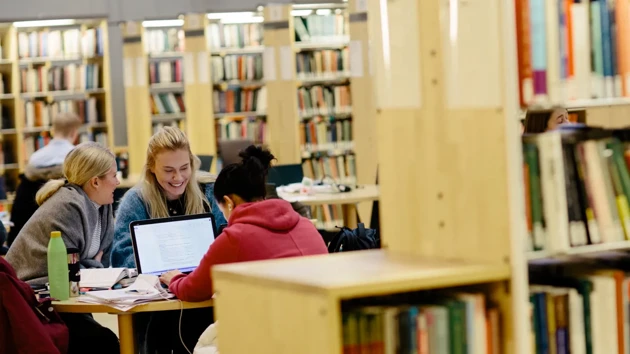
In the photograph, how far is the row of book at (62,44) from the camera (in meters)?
11.2

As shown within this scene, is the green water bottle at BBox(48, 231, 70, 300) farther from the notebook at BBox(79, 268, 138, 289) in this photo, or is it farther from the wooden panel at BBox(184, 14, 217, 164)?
the wooden panel at BBox(184, 14, 217, 164)

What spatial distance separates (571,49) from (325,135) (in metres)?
7.87

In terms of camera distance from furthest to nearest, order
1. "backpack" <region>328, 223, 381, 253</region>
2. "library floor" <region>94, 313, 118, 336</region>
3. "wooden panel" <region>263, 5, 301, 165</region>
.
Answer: "wooden panel" <region>263, 5, 301, 165</region>, "library floor" <region>94, 313, 118, 336</region>, "backpack" <region>328, 223, 381, 253</region>

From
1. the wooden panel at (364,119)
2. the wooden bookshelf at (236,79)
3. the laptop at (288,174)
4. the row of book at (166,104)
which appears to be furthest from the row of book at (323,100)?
the row of book at (166,104)

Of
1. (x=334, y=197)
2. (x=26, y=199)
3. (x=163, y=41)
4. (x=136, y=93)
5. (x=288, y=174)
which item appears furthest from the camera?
(x=163, y=41)

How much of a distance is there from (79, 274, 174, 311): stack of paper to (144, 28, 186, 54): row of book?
7.66m

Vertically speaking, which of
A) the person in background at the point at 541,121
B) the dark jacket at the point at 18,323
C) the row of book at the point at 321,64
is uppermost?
the row of book at the point at 321,64

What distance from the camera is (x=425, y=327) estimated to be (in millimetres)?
2277

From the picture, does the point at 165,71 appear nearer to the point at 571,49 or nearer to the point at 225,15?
the point at 225,15

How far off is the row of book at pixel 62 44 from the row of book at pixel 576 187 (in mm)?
9420

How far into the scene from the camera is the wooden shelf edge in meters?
2.16

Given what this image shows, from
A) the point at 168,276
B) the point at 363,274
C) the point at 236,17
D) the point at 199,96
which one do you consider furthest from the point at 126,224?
the point at 236,17

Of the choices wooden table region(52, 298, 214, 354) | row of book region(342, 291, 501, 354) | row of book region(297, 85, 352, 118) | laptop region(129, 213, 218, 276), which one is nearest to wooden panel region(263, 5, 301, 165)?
row of book region(297, 85, 352, 118)

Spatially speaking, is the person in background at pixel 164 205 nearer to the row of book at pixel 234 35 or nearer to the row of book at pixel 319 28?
the row of book at pixel 319 28
